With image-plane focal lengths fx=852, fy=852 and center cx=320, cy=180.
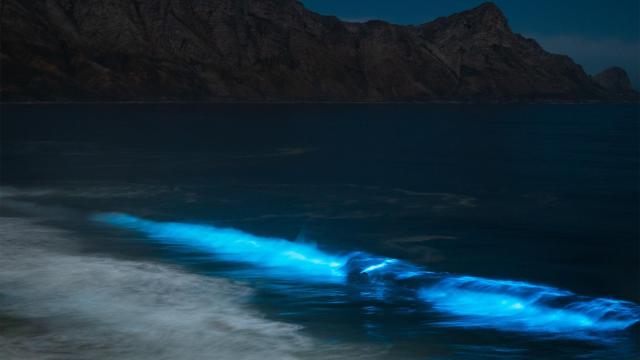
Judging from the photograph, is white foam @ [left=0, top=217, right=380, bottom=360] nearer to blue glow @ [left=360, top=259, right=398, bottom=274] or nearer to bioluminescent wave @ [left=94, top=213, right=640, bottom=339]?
bioluminescent wave @ [left=94, top=213, right=640, bottom=339]

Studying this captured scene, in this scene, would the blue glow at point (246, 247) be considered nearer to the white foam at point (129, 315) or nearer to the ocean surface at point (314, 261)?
the ocean surface at point (314, 261)

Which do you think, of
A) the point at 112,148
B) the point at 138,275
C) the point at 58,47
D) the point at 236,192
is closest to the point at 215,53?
the point at 58,47

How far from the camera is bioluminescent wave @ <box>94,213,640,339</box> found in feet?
51.8

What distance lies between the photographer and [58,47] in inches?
6590

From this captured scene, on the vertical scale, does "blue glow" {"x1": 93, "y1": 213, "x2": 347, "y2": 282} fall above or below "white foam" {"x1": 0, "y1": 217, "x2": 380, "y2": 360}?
above

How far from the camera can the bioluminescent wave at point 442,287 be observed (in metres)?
15.8

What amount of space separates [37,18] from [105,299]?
169153 millimetres

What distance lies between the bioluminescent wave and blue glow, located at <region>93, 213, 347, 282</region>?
0.08 ft

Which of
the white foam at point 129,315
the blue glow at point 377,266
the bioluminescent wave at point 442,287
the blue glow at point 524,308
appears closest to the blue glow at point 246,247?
the bioluminescent wave at point 442,287

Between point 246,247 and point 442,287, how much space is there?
6.20 meters

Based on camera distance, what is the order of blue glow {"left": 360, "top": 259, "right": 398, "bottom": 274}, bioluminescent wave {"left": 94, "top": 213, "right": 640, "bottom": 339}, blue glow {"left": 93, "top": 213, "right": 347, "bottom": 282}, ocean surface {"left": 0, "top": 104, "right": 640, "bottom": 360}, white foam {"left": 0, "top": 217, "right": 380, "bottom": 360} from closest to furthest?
white foam {"left": 0, "top": 217, "right": 380, "bottom": 360} → ocean surface {"left": 0, "top": 104, "right": 640, "bottom": 360} → bioluminescent wave {"left": 94, "top": 213, "right": 640, "bottom": 339} → blue glow {"left": 360, "top": 259, "right": 398, "bottom": 274} → blue glow {"left": 93, "top": 213, "right": 347, "bottom": 282}

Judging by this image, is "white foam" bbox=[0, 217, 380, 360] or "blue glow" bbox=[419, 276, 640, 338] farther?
"blue glow" bbox=[419, 276, 640, 338]

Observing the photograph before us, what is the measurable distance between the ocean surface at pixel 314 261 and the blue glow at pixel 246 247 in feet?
0.27

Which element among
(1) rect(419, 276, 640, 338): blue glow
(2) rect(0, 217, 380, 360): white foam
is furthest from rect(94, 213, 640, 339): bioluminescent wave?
(2) rect(0, 217, 380, 360): white foam
